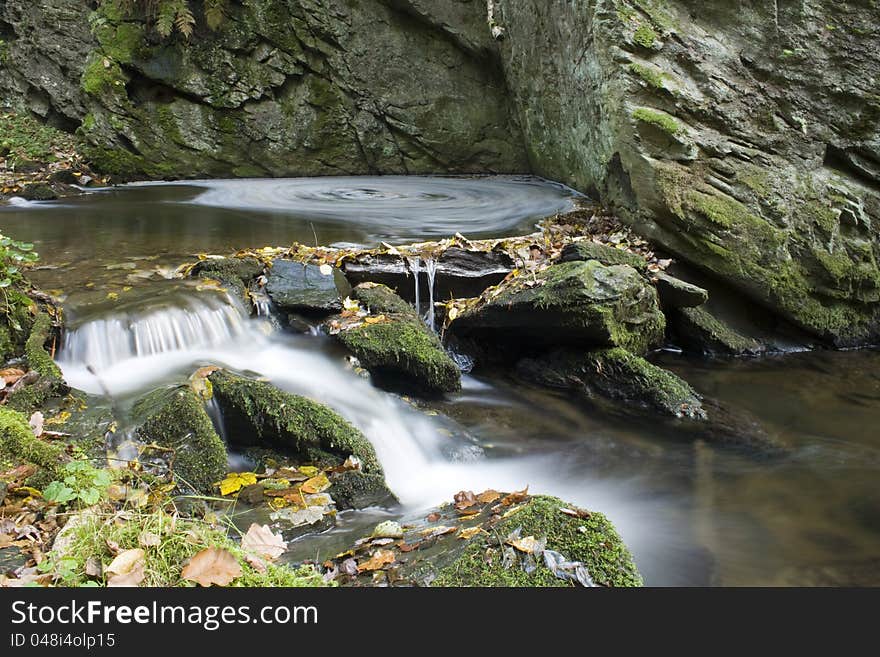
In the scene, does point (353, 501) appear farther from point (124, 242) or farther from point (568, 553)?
point (124, 242)

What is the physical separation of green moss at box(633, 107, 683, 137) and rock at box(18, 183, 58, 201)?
28.8 ft

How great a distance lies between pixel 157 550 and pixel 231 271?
411cm

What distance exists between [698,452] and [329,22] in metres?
11.5

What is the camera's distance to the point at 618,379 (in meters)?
5.47

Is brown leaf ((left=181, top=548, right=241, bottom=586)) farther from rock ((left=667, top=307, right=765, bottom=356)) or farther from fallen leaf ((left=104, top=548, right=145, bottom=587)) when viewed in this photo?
rock ((left=667, top=307, right=765, bottom=356))

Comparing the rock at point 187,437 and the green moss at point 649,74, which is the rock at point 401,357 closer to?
the rock at point 187,437

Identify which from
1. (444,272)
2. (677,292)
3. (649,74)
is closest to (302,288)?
(444,272)

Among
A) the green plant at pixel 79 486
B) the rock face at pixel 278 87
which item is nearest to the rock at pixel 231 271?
the green plant at pixel 79 486

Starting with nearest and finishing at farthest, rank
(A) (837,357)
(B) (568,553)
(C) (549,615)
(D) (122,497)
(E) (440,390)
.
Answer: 1. (C) (549,615)
2. (B) (568,553)
3. (D) (122,497)
4. (E) (440,390)
5. (A) (837,357)

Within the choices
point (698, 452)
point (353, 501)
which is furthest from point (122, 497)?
point (698, 452)

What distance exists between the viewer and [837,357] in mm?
6656

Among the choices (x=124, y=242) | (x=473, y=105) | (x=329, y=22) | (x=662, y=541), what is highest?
(x=329, y=22)

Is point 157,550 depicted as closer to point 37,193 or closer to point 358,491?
point 358,491

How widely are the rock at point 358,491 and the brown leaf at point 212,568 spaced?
144 cm
